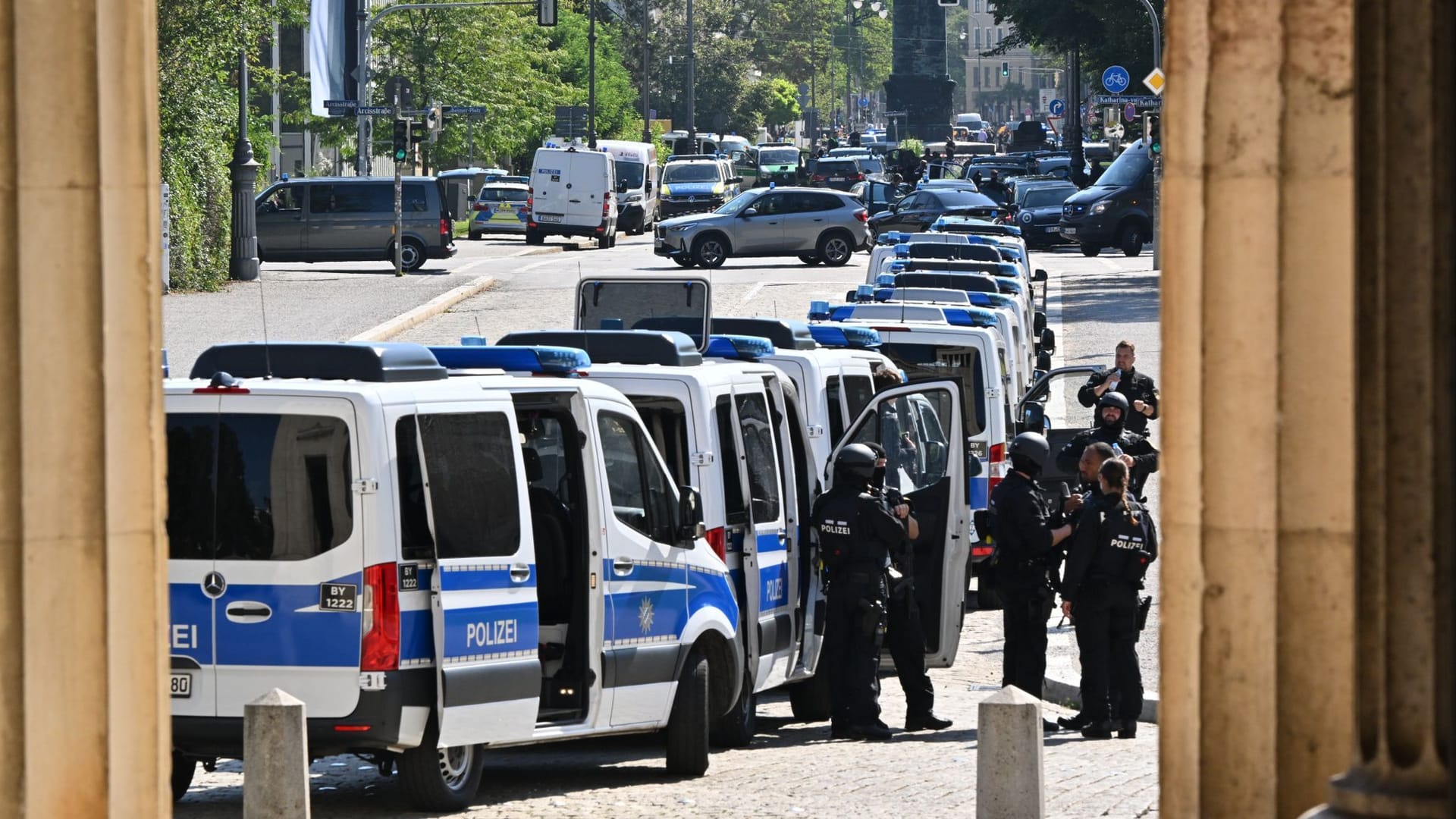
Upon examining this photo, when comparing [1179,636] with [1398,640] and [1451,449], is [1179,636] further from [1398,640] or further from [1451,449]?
[1451,449]

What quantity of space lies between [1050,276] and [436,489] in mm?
35725

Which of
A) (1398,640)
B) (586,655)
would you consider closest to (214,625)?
(586,655)

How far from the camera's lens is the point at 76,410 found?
640cm

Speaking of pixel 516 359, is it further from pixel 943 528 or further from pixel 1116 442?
pixel 1116 442

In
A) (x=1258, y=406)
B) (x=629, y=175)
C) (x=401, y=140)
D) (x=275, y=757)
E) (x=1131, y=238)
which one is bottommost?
(x=275, y=757)

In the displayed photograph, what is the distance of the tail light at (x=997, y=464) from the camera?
17172 mm

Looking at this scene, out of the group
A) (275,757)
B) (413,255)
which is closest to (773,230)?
(413,255)

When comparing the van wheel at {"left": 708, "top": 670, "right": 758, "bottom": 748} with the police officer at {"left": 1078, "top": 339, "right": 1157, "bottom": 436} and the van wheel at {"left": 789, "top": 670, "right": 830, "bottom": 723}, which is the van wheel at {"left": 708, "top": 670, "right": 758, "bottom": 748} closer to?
the van wheel at {"left": 789, "top": 670, "right": 830, "bottom": 723}

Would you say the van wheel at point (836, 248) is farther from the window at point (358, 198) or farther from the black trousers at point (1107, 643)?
the black trousers at point (1107, 643)

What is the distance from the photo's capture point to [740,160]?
91.2 meters

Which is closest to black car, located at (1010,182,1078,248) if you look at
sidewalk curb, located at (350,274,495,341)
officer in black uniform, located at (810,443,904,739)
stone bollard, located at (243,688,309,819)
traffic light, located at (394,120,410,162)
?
sidewalk curb, located at (350,274,495,341)

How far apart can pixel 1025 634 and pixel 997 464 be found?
533cm

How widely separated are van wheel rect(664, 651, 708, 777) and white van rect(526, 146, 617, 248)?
1637 inches

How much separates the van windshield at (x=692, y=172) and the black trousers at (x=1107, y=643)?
178 feet
